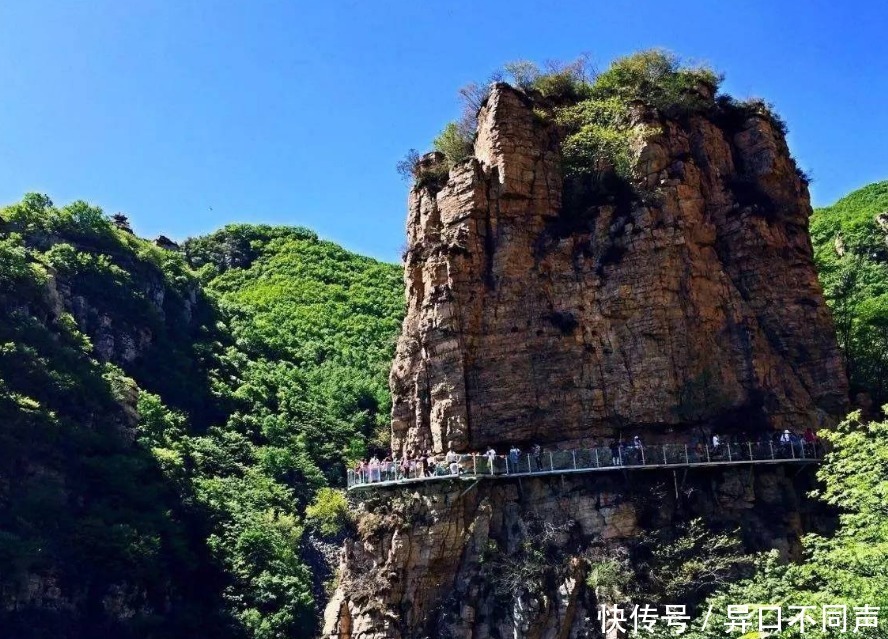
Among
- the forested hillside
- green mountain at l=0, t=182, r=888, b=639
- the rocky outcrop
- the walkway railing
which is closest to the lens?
the rocky outcrop

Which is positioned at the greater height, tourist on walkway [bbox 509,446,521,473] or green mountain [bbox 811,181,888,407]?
green mountain [bbox 811,181,888,407]

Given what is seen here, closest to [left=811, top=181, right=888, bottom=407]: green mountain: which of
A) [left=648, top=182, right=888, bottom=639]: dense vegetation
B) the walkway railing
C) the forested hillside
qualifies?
[left=648, top=182, right=888, bottom=639]: dense vegetation

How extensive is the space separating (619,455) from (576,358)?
14.3 feet

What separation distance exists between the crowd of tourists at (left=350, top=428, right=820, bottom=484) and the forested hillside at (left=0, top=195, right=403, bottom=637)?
75.8 ft

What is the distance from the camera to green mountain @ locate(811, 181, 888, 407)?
33.7 m

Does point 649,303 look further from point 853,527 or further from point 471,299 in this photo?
point 853,527

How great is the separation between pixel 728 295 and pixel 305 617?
30.9 m

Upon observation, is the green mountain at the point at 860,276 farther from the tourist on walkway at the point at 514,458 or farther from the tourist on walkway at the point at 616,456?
the tourist on walkway at the point at 514,458

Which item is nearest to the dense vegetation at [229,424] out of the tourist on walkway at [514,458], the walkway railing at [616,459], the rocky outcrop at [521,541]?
the rocky outcrop at [521,541]

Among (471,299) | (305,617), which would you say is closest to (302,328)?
(305,617)

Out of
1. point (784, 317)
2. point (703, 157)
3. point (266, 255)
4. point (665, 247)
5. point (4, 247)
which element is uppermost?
point (266, 255)

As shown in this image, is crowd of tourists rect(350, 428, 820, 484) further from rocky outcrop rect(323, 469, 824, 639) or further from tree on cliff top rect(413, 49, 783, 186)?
tree on cliff top rect(413, 49, 783, 186)

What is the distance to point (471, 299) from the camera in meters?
28.9

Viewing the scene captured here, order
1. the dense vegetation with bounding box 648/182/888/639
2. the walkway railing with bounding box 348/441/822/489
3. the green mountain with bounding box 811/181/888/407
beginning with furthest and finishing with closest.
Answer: the green mountain with bounding box 811/181/888/407 < the walkway railing with bounding box 348/441/822/489 < the dense vegetation with bounding box 648/182/888/639
